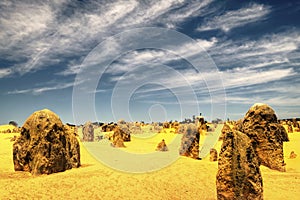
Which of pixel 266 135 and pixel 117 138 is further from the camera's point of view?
pixel 117 138

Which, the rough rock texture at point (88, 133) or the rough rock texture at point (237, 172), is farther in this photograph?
the rough rock texture at point (88, 133)

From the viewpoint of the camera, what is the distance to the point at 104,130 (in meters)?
49.6

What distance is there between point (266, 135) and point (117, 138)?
16187 mm

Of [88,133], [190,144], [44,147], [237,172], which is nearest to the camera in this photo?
[237,172]

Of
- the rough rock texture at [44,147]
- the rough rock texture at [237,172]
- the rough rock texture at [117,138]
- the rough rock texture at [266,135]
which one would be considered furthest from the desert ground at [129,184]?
the rough rock texture at [117,138]

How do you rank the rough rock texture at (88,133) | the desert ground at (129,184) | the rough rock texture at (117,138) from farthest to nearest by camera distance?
1. the rough rock texture at (88,133)
2. the rough rock texture at (117,138)
3. the desert ground at (129,184)

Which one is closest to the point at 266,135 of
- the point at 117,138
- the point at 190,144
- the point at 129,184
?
the point at 190,144

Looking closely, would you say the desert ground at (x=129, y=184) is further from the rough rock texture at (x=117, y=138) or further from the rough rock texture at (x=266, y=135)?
the rough rock texture at (x=117, y=138)

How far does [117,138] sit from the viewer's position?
2795cm

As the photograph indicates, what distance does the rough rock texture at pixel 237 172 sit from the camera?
28.2 ft

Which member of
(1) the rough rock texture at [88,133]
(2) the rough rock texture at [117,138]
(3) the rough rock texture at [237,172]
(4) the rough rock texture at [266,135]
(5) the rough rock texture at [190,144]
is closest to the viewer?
(3) the rough rock texture at [237,172]

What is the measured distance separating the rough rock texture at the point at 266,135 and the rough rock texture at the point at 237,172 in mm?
7339

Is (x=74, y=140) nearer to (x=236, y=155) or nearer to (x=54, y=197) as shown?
(x=54, y=197)

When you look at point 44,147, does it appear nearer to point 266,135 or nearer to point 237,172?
point 237,172
